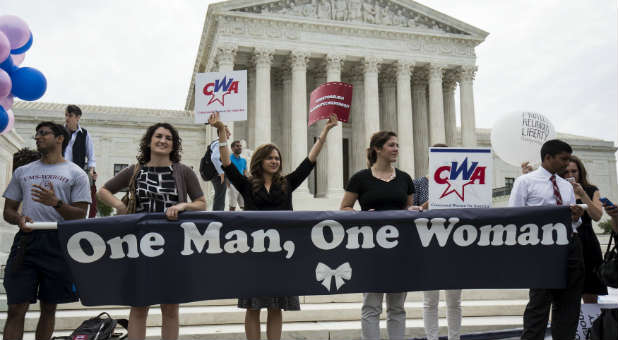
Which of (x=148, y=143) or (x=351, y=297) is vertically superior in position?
(x=148, y=143)

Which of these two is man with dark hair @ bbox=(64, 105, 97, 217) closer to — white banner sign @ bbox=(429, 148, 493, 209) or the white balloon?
white banner sign @ bbox=(429, 148, 493, 209)

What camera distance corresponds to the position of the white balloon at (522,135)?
31.9 ft

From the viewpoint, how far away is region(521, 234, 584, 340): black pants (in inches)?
197

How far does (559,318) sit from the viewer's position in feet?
16.6

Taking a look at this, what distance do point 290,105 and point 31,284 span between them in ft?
94.1

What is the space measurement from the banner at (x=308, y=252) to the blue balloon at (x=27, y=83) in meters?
4.66

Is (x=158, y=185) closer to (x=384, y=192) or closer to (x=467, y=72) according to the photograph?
(x=384, y=192)

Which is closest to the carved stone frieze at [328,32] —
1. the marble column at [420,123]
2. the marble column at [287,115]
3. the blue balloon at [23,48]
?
the marble column at [420,123]

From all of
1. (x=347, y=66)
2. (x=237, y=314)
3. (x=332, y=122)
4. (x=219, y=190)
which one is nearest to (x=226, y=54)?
(x=347, y=66)

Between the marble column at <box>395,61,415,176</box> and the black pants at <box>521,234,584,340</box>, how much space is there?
27.3 metres

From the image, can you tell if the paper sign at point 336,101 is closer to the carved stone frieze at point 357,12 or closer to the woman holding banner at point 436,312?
the woman holding banner at point 436,312

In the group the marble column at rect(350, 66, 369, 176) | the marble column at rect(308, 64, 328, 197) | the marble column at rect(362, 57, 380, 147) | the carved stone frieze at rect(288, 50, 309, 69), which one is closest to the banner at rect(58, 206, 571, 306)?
the marble column at rect(308, 64, 328, 197)

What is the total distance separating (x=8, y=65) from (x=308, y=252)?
625cm

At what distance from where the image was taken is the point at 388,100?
117 feet
